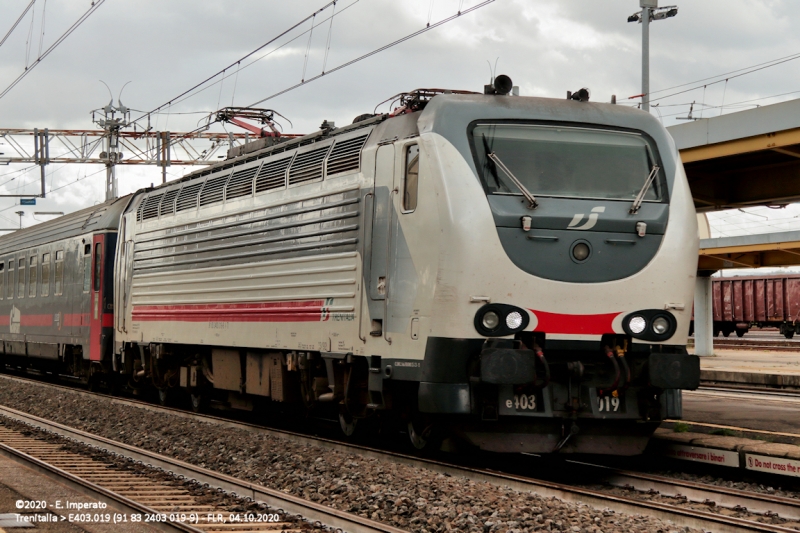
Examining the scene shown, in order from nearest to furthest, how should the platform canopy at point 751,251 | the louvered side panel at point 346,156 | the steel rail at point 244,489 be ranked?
the steel rail at point 244,489 → the louvered side panel at point 346,156 → the platform canopy at point 751,251

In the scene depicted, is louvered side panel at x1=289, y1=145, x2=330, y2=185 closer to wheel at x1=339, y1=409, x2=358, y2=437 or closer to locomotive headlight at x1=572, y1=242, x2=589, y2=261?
wheel at x1=339, y1=409, x2=358, y2=437

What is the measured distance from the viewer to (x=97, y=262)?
59.2 ft

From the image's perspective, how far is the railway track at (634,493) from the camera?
695 cm

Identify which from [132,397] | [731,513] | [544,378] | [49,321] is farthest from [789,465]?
[49,321]

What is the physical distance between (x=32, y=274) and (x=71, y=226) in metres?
2.96

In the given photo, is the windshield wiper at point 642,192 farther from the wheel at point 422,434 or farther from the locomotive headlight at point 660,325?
the wheel at point 422,434

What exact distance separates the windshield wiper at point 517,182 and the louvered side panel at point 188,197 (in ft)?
20.9

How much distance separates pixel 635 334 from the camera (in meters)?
8.80

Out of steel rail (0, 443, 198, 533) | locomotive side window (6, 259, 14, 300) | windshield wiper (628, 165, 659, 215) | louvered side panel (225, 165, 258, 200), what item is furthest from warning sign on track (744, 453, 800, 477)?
locomotive side window (6, 259, 14, 300)

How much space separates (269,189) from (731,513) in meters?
6.64

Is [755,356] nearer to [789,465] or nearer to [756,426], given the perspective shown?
[756,426]

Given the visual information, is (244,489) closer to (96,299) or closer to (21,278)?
(96,299)

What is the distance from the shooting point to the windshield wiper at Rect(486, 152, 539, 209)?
8.67 meters

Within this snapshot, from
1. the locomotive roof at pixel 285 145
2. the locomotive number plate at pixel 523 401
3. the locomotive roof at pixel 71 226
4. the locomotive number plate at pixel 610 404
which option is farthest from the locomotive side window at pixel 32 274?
the locomotive number plate at pixel 610 404
